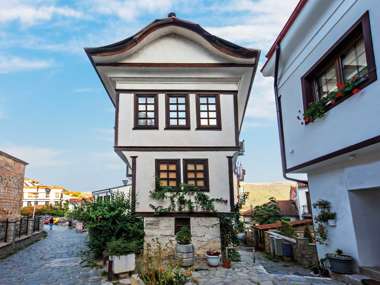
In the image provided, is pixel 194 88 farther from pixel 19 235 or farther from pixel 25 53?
pixel 19 235

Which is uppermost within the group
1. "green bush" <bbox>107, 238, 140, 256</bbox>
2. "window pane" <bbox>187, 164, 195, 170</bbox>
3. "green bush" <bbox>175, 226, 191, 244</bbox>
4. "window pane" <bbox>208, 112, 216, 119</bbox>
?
"window pane" <bbox>208, 112, 216, 119</bbox>

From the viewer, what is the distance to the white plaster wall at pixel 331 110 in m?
4.80

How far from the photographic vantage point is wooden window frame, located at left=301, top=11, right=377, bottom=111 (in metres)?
4.84

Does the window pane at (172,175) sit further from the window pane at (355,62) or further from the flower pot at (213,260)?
the window pane at (355,62)

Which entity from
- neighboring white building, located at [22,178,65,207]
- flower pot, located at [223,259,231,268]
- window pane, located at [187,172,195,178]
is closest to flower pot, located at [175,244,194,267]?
flower pot, located at [223,259,231,268]

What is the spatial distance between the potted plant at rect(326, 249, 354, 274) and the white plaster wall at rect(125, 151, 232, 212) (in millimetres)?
4253

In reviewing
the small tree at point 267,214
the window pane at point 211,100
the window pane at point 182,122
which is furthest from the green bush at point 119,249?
the small tree at point 267,214

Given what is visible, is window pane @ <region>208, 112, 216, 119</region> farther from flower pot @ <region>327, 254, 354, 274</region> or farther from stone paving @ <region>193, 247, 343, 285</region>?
flower pot @ <region>327, 254, 354, 274</region>

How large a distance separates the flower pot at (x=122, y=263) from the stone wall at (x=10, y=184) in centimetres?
1297

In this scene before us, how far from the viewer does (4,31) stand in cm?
1170

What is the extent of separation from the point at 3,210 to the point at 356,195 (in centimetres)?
1912

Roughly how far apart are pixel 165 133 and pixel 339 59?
613 cm

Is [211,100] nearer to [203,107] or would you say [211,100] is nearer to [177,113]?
[203,107]

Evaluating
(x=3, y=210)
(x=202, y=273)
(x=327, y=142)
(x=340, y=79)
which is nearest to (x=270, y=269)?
(x=202, y=273)
